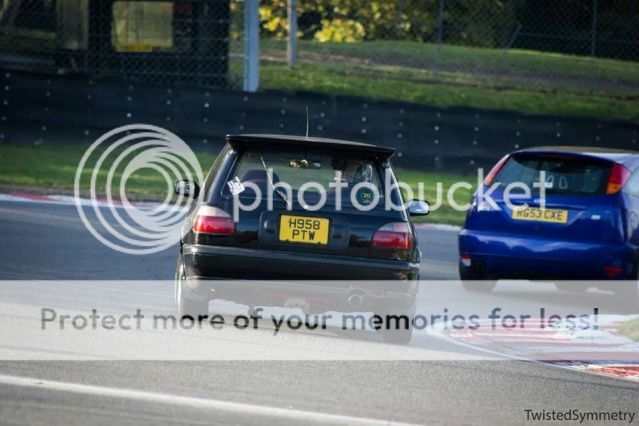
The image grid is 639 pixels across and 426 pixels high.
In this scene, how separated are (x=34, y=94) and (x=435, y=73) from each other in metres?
8.58

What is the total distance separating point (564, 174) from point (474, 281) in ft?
4.52

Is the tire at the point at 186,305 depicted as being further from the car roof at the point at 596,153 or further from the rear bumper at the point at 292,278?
the car roof at the point at 596,153

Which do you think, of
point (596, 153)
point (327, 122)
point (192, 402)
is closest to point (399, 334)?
point (192, 402)

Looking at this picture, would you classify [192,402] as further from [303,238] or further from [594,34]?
[594,34]

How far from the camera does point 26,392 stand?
22.1 feet

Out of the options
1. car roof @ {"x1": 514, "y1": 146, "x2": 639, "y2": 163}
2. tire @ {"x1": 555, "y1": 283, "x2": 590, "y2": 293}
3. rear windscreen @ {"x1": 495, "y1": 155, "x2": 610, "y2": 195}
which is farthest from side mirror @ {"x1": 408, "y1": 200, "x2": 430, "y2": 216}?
tire @ {"x1": 555, "y1": 283, "x2": 590, "y2": 293}

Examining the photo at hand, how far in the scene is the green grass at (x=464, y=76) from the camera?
24.2 m

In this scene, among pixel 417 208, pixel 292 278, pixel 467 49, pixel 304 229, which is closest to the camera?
pixel 292 278

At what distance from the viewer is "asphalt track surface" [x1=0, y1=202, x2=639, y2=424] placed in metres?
6.54

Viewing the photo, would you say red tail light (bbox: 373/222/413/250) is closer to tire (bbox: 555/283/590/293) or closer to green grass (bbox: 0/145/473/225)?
tire (bbox: 555/283/590/293)

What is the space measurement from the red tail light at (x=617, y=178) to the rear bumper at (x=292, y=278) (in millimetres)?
3802

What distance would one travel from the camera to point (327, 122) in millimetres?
20438

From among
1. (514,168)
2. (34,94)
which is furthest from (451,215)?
(34,94)

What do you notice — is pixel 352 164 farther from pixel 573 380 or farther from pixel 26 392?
pixel 26 392
